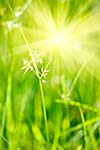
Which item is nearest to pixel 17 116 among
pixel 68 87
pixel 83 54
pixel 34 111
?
pixel 34 111

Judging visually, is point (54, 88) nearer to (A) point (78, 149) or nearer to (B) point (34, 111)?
(B) point (34, 111)

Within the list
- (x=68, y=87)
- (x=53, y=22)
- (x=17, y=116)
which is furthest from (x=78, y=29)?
(x=17, y=116)

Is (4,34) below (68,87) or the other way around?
the other way around

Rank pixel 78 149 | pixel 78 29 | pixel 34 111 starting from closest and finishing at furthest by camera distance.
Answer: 1. pixel 78 149
2. pixel 34 111
3. pixel 78 29

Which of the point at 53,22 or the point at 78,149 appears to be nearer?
the point at 78,149

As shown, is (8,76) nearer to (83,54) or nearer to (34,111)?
(34,111)

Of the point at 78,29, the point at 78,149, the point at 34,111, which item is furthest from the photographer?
the point at 78,29

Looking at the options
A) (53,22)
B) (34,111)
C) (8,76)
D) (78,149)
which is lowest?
(78,149)
